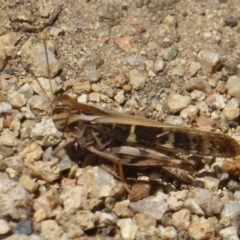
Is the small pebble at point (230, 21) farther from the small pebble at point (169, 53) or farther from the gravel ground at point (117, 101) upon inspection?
the small pebble at point (169, 53)

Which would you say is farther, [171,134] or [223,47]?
[223,47]

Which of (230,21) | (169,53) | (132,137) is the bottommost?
(132,137)

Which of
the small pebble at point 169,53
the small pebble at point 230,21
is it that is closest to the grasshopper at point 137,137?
the small pebble at point 169,53

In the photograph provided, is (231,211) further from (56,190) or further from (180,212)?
(56,190)

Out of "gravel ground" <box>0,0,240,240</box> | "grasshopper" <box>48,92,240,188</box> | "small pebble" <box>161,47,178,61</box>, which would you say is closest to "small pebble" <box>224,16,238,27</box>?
"gravel ground" <box>0,0,240,240</box>

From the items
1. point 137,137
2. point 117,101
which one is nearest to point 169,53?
point 117,101

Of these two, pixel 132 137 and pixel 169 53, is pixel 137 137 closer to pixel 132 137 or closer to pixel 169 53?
pixel 132 137

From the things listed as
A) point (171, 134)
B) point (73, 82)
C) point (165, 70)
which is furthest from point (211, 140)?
point (73, 82)

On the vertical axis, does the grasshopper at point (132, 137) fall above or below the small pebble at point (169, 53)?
below
